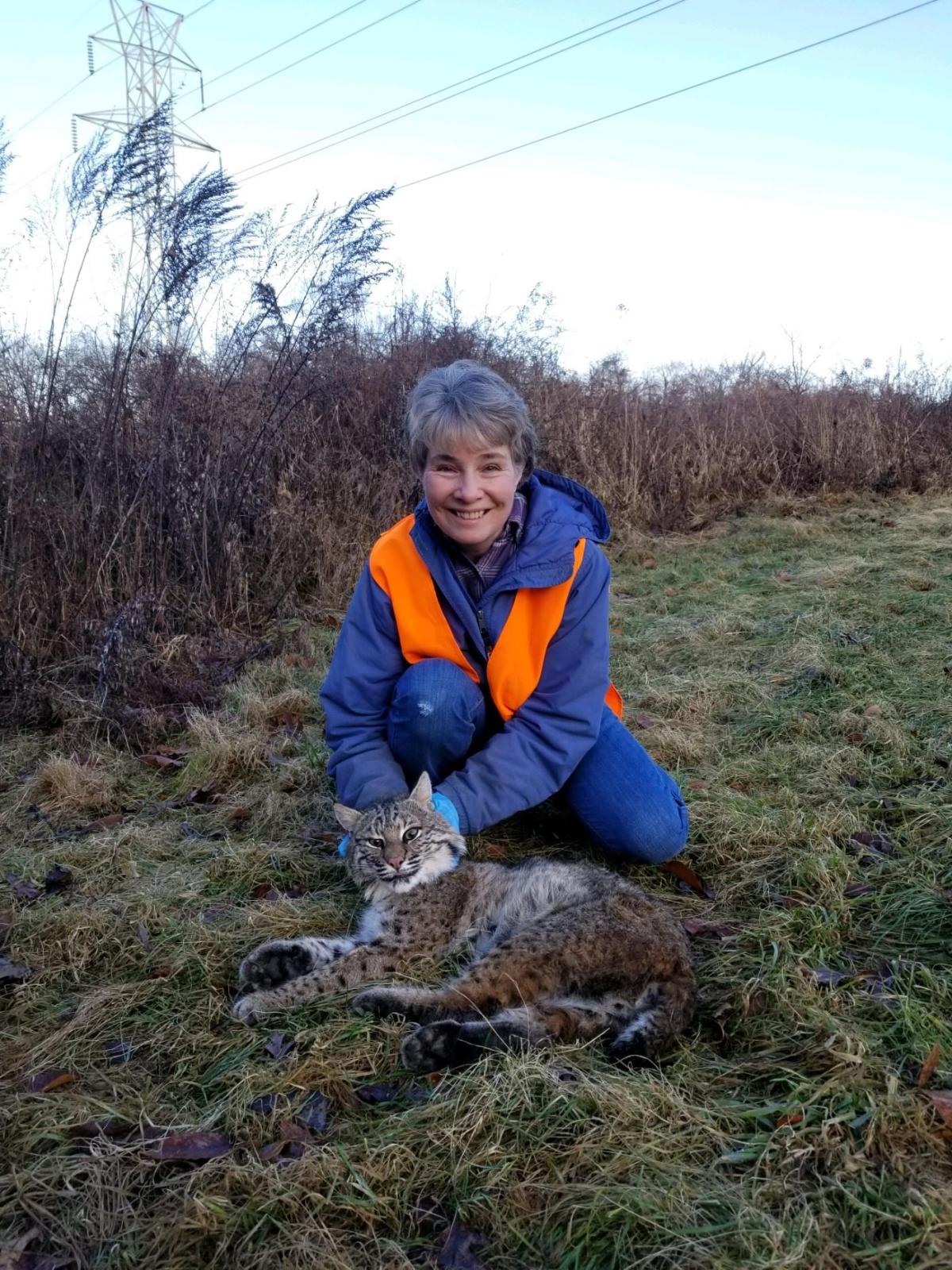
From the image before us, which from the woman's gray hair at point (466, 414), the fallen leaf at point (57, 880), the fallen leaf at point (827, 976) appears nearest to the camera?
the fallen leaf at point (827, 976)

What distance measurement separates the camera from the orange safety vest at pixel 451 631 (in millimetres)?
3459

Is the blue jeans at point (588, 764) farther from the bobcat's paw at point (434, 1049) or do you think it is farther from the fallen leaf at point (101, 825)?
the fallen leaf at point (101, 825)

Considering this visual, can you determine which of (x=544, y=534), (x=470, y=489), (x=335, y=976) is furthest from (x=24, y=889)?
(x=544, y=534)

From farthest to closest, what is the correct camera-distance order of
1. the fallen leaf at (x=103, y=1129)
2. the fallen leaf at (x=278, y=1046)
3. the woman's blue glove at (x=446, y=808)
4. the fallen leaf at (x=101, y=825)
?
the fallen leaf at (x=101, y=825) < the woman's blue glove at (x=446, y=808) < the fallen leaf at (x=278, y=1046) < the fallen leaf at (x=103, y=1129)

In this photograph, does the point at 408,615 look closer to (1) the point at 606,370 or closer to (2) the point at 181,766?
(2) the point at 181,766

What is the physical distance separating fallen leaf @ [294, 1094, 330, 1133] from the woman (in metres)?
1.18

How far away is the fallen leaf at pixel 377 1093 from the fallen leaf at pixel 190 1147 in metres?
0.36

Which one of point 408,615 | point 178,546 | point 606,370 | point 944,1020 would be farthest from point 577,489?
point 606,370

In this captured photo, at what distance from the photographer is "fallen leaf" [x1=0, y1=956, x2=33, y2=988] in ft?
9.58

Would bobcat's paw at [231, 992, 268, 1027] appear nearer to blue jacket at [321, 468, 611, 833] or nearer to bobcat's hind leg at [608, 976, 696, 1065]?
blue jacket at [321, 468, 611, 833]

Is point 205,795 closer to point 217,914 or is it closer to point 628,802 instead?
point 217,914

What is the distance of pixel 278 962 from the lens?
114 inches

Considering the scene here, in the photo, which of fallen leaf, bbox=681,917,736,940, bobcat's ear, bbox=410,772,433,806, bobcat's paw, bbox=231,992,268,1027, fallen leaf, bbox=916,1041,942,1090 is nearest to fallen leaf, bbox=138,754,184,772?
bobcat's ear, bbox=410,772,433,806

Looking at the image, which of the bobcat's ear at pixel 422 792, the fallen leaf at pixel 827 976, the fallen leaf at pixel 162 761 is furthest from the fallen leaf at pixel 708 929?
the fallen leaf at pixel 162 761
